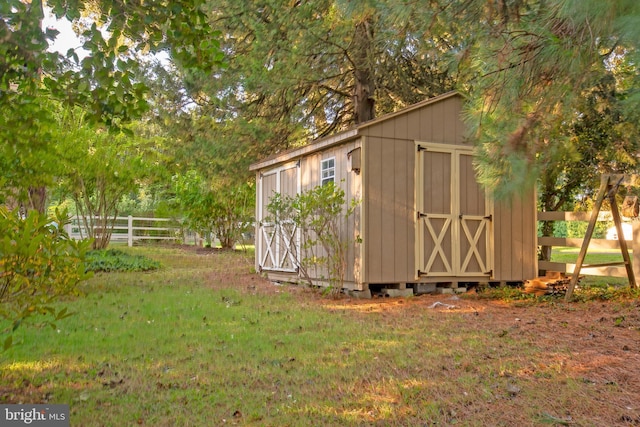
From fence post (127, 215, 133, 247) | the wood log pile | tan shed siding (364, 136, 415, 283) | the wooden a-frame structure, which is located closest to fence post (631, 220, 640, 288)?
the wooden a-frame structure

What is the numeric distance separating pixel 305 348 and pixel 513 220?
19.6 ft

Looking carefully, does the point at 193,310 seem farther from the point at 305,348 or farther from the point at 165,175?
the point at 165,175

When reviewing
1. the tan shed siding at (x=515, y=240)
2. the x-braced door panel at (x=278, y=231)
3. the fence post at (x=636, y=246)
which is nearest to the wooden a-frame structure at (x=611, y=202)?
the fence post at (x=636, y=246)

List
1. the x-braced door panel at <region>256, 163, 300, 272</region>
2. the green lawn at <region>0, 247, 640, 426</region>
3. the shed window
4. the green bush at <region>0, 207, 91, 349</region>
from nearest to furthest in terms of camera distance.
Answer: the green bush at <region>0, 207, 91, 349</region> < the green lawn at <region>0, 247, 640, 426</region> < the shed window < the x-braced door panel at <region>256, 163, 300, 272</region>

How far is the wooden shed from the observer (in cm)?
818

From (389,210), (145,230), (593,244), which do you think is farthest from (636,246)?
(145,230)

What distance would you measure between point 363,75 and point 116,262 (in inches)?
292

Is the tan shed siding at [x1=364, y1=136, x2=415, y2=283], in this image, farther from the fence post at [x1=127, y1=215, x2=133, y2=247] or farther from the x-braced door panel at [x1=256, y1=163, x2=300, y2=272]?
the fence post at [x1=127, y1=215, x2=133, y2=247]

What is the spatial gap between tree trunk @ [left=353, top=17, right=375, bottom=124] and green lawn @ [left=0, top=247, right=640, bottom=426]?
6.24m

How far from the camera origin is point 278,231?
35.1 ft

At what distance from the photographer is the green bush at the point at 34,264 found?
105 inches

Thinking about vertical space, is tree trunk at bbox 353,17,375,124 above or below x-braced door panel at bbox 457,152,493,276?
above

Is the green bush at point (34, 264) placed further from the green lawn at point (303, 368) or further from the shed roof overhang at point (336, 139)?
the shed roof overhang at point (336, 139)

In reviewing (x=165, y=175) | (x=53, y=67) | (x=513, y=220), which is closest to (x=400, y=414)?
(x=53, y=67)
